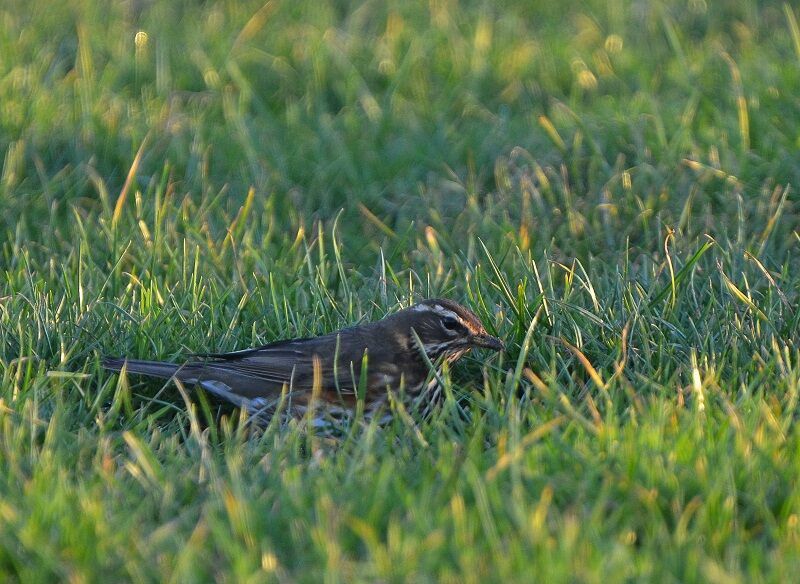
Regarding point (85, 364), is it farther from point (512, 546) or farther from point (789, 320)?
point (789, 320)

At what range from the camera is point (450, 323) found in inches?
220

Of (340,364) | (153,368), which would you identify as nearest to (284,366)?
(340,364)

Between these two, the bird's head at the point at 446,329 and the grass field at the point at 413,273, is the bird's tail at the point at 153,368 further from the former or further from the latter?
the bird's head at the point at 446,329

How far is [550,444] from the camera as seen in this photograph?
425 cm

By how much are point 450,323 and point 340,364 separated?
0.52 m

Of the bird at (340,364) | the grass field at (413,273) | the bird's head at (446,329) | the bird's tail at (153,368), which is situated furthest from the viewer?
the bird's head at (446,329)

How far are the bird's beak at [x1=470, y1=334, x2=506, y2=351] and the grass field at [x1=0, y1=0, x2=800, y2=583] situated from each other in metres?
0.14

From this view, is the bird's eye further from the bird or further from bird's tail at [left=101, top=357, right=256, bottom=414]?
bird's tail at [left=101, top=357, right=256, bottom=414]

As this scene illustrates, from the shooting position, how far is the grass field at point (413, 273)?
3.78 m

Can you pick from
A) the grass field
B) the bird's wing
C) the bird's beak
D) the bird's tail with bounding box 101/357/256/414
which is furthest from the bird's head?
the bird's tail with bounding box 101/357/256/414

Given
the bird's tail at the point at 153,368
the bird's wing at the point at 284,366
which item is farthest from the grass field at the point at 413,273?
the bird's wing at the point at 284,366

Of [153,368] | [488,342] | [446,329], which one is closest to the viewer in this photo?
[153,368]

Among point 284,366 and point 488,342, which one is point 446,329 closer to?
point 488,342

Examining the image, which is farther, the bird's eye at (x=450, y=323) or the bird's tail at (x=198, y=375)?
the bird's eye at (x=450, y=323)
